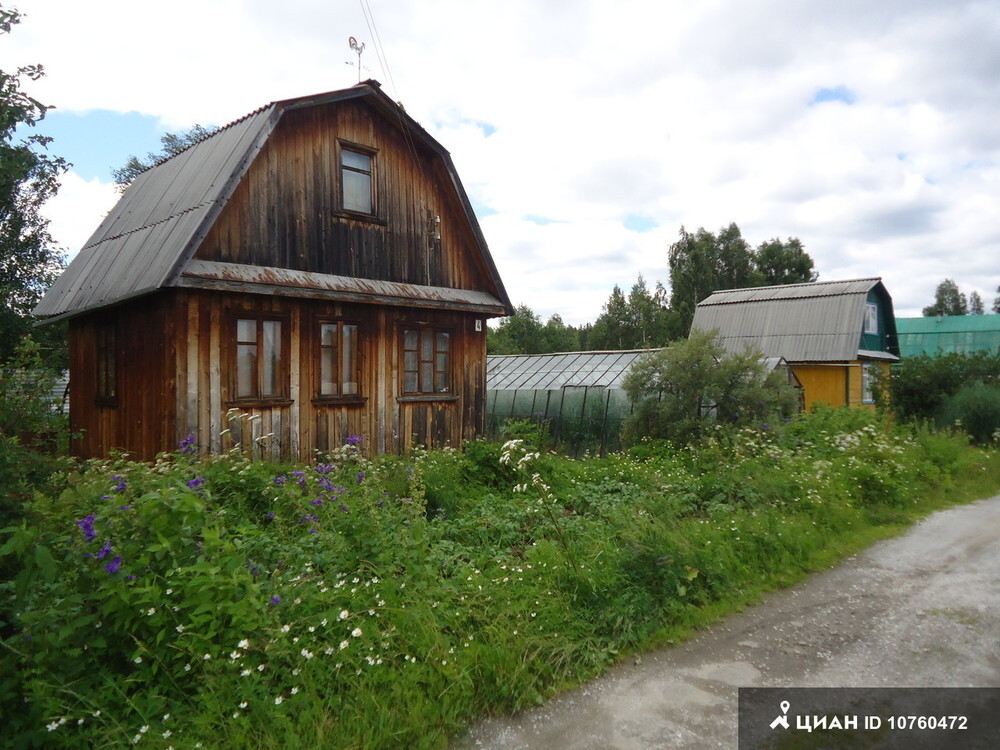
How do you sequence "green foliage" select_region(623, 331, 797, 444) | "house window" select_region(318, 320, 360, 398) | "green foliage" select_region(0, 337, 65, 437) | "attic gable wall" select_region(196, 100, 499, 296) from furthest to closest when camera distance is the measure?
"green foliage" select_region(623, 331, 797, 444)
"house window" select_region(318, 320, 360, 398)
"attic gable wall" select_region(196, 100, 499, 296)
"green foliage" select_region(0, 337, 65, 437)

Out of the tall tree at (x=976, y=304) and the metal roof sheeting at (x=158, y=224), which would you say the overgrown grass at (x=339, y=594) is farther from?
the tall tree at (x=976, y=304)

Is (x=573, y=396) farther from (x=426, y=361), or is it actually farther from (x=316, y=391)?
(x=316, y=391)

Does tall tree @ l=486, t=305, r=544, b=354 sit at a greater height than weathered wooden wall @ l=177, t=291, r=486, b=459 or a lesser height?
greater

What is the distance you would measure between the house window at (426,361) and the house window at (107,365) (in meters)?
4.34

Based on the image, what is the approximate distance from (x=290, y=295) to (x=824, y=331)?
20503 mm

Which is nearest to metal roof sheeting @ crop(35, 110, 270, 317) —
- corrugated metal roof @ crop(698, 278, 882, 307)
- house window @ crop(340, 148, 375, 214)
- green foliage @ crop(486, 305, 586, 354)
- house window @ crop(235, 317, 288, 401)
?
house window @ crop(235, 317, 288, 401)

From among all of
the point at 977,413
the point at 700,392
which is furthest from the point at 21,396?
the point at 977,413

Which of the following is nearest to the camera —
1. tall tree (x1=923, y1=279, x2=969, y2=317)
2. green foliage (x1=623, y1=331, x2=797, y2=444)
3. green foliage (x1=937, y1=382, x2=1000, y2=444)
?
green foliage (x1=623, y1=331, x2=797, y2=444)

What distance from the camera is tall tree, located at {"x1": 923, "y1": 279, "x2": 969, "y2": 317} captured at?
239ft

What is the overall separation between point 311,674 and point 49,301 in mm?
10077

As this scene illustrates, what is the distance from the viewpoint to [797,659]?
14.4 feet

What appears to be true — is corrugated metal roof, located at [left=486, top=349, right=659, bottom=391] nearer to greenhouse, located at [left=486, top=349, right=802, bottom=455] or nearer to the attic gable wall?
greenhouse, located at [left=486, top=349, right=802, bottom=455]

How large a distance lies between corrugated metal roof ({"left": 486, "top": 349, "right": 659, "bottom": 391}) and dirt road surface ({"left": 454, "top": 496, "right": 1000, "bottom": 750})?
8.12 metres

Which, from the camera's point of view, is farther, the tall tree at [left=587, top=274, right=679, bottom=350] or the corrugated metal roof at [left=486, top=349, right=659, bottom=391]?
the tall tree at [left=587, top=274, right=679, bottom=350]
